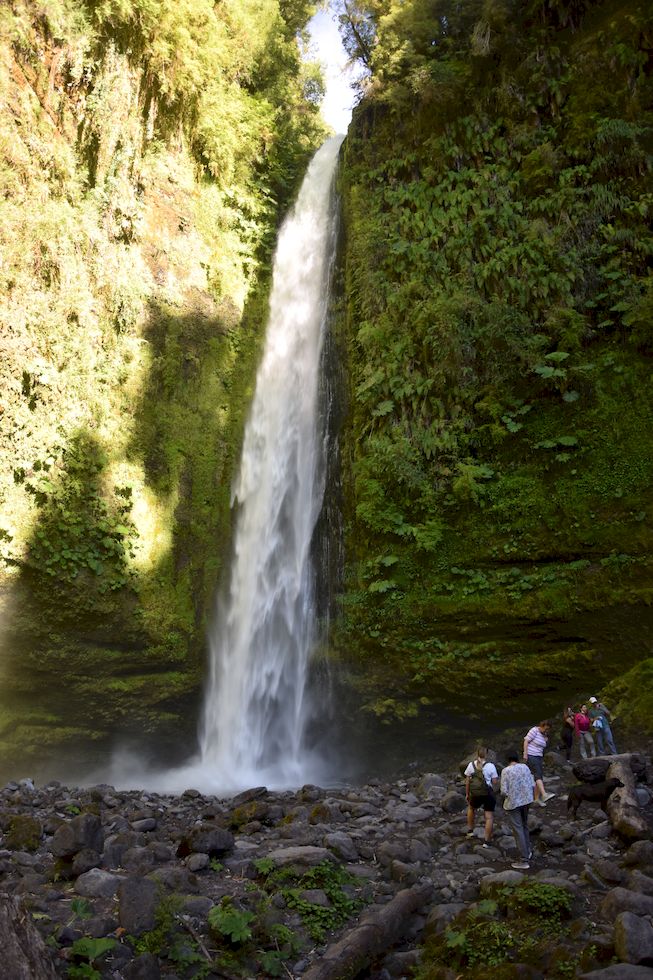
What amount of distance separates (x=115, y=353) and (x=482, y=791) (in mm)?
9765

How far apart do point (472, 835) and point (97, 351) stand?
9.92 metres

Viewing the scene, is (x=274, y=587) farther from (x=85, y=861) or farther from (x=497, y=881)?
(x=497, y=881)

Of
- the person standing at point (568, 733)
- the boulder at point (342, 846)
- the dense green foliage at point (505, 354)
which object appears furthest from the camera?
the dense green foliage at point (505, 354)

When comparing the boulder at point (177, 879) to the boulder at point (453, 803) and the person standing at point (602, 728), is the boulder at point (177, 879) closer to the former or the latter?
the boulder at point (453, 803)

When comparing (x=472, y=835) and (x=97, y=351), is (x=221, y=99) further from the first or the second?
(x=472, y=835)

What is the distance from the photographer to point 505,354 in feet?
34.7

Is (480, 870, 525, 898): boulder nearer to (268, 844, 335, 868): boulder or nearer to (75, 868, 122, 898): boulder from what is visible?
(268, 844, 335, 868): boulder

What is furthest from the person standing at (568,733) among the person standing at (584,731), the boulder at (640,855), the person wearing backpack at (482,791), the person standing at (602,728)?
the boulder at (640,855)

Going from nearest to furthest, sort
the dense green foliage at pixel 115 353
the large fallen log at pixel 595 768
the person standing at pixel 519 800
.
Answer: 1. the person standing at pixel 519 800
2. the large fallen log at pixel 595 768
3. the dense green foliage at pixel 115 353

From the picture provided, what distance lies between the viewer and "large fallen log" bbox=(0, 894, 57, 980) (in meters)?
3.01

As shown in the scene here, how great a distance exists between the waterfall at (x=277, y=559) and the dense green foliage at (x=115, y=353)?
47cm

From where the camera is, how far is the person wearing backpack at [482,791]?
622 cm

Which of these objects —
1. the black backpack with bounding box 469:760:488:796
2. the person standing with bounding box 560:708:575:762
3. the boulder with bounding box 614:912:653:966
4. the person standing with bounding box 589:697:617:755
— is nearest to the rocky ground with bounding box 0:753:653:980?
the boulder with bounding box 614:912:653:966

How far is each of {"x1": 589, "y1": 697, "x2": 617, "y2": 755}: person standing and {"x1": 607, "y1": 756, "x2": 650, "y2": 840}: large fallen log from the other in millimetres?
1179
